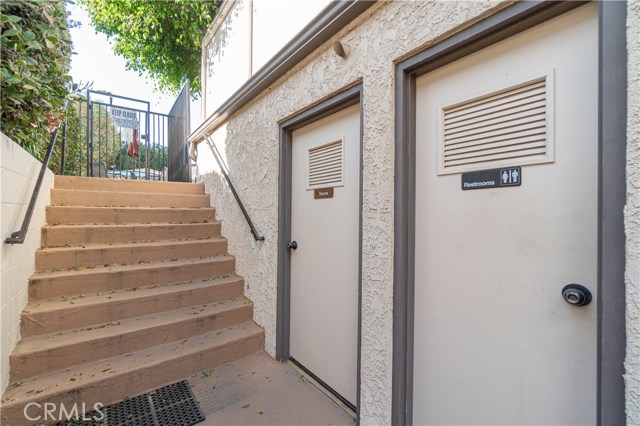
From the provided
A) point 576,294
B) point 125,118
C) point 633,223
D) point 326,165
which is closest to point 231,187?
point 326,165

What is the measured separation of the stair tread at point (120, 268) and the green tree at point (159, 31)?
558cm

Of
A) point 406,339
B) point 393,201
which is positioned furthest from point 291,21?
point 406,339

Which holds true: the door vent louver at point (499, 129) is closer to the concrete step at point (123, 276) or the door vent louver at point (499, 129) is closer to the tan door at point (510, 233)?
the tan door at point (510, 233)

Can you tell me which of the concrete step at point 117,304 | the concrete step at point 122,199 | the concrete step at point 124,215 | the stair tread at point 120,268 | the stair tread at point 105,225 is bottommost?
the concrete step at point 117,304

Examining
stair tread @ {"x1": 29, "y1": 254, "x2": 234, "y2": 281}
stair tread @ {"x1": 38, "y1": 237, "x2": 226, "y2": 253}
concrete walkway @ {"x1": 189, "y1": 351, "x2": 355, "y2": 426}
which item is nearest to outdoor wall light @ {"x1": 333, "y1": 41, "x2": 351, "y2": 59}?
concrete walkway @ {"x1": 189, "y1": 351, "x2": 355, "y2": 426}

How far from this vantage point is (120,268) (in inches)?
117

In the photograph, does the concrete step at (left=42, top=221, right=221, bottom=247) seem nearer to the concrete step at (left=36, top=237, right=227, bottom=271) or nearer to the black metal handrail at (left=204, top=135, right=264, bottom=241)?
the concrete step at (left=36, top=237, right=227, bottom=271)

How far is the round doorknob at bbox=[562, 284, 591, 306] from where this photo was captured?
43.6 inches

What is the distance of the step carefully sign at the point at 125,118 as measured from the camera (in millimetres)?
5730

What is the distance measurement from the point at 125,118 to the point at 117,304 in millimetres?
4680

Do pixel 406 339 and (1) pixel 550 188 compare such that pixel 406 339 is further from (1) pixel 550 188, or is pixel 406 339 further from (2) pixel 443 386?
(1) pixel 550 188

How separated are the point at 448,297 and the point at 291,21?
2672 mm

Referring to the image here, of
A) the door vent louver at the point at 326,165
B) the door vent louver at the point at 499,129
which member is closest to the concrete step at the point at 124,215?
the door vent louver at the point at 326,165

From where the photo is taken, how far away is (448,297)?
5.12 feet
